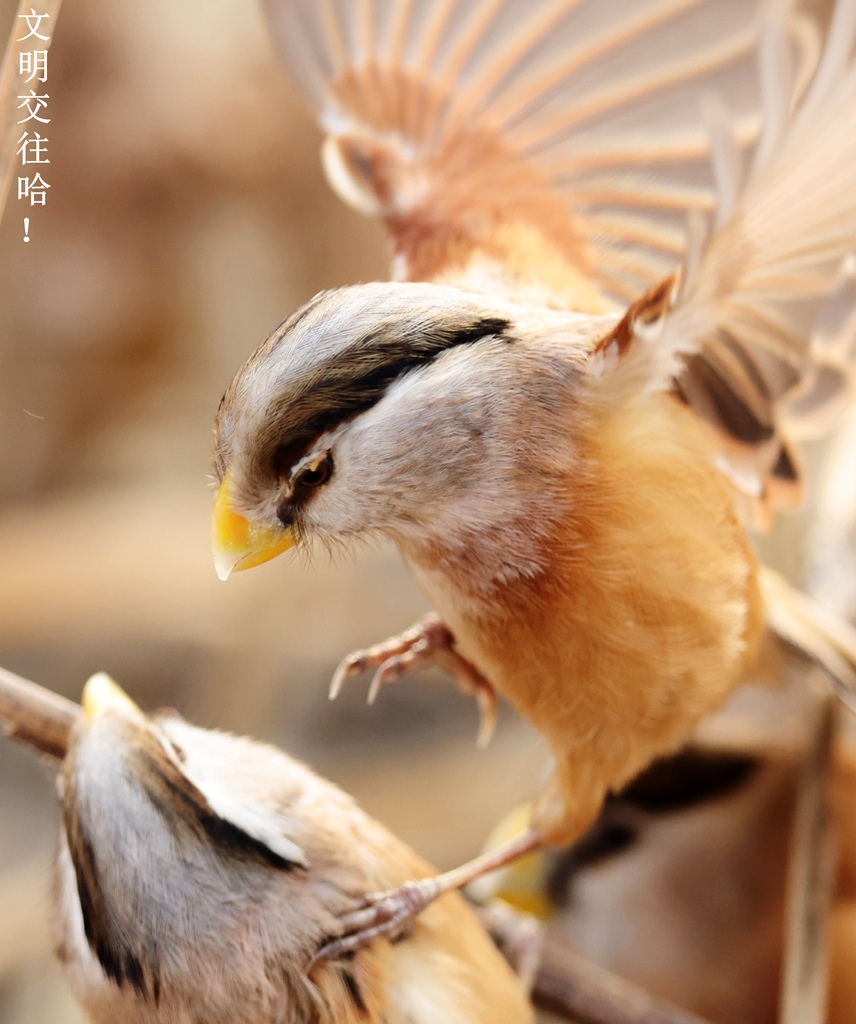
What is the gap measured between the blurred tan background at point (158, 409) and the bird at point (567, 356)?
3.0 inches

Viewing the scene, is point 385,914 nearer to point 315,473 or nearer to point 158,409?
point 315,473

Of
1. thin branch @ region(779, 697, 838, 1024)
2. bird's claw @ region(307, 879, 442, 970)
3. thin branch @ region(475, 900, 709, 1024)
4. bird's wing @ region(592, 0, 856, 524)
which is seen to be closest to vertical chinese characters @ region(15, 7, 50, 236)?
bird's wing @ region(592, 0, 856, 524)

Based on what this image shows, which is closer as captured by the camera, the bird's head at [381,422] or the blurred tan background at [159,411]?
the bird's head at [381,422]

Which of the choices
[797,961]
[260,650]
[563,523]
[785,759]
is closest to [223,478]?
[563,523]

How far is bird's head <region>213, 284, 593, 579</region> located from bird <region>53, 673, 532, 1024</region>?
0.36 feet

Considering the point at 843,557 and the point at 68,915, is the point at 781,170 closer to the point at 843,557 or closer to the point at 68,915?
the point at 68,915

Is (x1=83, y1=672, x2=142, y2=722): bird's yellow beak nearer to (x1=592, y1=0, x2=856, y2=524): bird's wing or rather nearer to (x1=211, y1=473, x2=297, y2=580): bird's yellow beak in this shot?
(x1=211, y1=473, x2=297, y2=580): bird's yellow beak

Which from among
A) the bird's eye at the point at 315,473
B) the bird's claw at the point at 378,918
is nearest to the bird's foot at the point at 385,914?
the bird's claw at the point at 378,918

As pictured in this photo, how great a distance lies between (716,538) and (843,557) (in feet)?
1.95

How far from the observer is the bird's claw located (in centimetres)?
55

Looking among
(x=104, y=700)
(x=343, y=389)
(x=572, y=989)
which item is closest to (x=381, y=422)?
(x=343, y=389)

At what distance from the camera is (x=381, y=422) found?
488 millimetres

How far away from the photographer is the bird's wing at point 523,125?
2.32ft

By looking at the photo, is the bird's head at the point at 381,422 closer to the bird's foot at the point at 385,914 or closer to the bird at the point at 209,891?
the bird at the point at 209,891
